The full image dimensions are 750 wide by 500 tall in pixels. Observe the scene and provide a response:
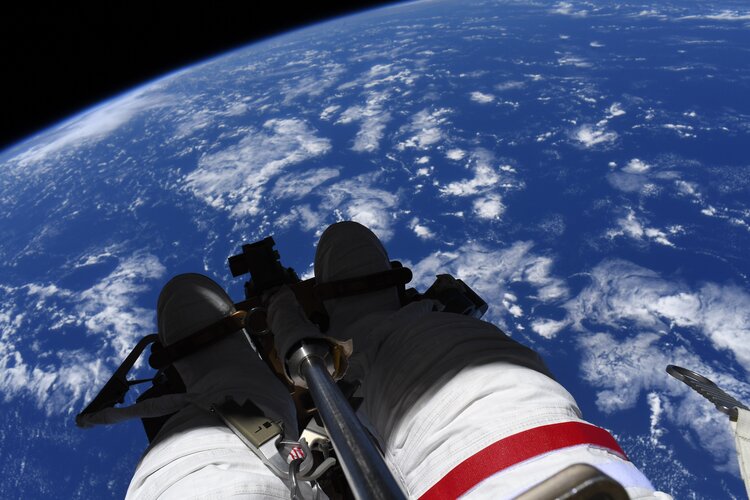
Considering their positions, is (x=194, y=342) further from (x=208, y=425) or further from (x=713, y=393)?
(x=713, y=393)

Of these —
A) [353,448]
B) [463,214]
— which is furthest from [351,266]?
[463,214]

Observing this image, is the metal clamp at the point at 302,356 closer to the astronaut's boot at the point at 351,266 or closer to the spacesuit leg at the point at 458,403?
the spacesuit leg at the point at 458,403

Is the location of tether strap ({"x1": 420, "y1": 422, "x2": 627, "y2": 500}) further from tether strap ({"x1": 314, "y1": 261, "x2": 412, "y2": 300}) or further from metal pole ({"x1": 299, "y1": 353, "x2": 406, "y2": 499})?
tether strap ({"x1": 314, "y1": 261, "x2": 412, "y2": 300})

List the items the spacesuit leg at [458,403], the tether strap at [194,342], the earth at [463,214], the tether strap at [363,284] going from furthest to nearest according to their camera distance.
Answer: the earth at [463,214] < the tether strap at [363,284] < the tether strap at [194,342] < the spacesuit leg at [458,403]

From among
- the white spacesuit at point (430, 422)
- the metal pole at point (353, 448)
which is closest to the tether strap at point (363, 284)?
the white spacesuit at point (430, 422)

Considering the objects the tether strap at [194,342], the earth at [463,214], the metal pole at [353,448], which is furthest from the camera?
the earth at [463,214]

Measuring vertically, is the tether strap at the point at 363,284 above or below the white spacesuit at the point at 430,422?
below

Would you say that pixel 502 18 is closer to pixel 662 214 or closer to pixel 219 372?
pixel 662 214
